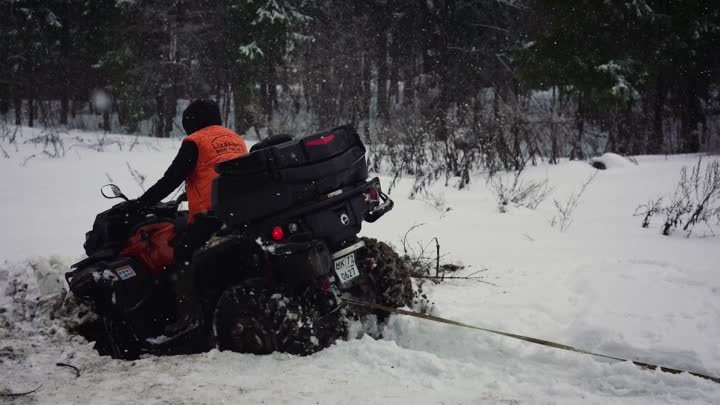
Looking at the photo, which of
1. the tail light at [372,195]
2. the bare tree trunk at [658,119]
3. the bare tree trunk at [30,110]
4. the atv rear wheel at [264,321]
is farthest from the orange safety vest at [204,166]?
Answer: the bare tree trunk at [30,110]

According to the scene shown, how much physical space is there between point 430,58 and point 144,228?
2535 cm

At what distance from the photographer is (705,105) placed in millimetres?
23562

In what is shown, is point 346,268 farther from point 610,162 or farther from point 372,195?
point 610,162

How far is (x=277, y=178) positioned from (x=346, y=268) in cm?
81

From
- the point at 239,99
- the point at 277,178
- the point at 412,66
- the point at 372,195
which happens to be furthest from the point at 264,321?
the point at 412,66

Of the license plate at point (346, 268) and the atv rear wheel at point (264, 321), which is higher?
the license plate at point (346, 268)

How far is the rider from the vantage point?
13.2 ft

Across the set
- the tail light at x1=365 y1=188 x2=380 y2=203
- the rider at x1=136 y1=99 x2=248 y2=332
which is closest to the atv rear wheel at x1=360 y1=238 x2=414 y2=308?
the tail light at x1=365 y1=188 x2=380 y2=203

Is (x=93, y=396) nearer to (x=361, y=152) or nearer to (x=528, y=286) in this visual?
(x=361, y=152)

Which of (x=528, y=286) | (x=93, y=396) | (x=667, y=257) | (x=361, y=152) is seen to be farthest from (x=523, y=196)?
(x=93, y=396)

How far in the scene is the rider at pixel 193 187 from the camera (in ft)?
13.2

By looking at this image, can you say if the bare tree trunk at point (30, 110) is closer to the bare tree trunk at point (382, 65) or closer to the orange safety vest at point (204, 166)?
the bare tree trunk at point (382, 65)

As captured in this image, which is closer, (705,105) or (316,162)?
(316,162)

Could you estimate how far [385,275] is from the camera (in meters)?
4.12
